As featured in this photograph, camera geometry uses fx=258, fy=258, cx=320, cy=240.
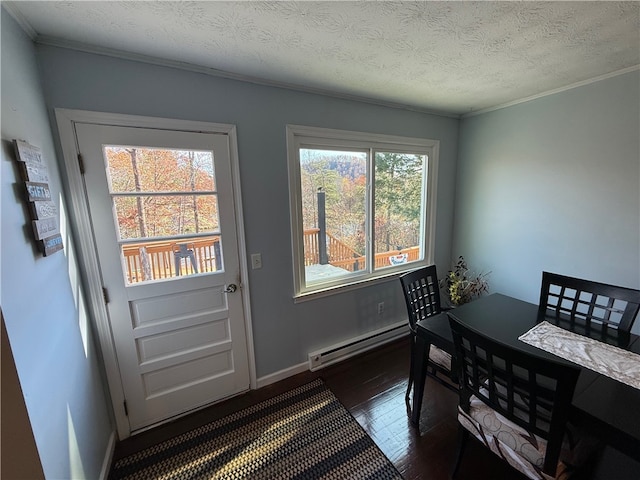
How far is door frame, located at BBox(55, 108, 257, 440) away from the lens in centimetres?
139

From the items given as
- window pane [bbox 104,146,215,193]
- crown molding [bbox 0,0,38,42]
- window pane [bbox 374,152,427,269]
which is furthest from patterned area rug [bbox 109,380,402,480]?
crown molding [bbox 0,0,38,42]

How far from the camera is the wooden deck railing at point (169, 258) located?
5.30 feet

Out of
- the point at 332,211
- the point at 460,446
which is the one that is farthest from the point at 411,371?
the point at 332,211

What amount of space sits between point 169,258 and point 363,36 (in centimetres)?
172

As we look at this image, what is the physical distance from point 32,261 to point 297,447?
5.50 ft

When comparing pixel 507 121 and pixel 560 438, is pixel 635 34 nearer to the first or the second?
pixel 507 121

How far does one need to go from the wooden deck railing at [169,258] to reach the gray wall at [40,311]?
267 mm

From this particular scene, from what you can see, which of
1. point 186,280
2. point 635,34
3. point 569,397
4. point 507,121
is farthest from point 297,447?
point 507,121

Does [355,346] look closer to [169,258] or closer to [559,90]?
[169,258]

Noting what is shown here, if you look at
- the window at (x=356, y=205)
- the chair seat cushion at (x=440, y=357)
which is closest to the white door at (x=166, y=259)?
the window at (x=356, y=205)

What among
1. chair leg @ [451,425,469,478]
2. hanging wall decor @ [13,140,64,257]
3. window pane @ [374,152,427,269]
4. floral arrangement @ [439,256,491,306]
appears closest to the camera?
hanging wall decor @ [13,140,64,257]

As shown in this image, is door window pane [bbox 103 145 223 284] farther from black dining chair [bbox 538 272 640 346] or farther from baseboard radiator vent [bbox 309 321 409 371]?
black dining chair [bbox 538 272 640 346]

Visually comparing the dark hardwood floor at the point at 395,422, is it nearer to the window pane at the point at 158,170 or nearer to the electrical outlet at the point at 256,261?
the electrical outlet at the point at 256,261

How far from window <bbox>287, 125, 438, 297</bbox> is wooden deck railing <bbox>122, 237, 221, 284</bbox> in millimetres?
635
